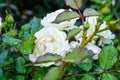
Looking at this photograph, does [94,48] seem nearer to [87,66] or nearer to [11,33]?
[87,66]

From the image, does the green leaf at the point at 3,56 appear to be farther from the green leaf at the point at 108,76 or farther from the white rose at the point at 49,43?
the green leaf at the point at 108,76

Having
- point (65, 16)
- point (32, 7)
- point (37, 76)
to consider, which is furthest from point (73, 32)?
point (32, 7)

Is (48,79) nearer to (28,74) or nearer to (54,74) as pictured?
(54,74)

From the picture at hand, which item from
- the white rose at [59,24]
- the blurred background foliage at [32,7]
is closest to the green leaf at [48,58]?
the white rose at [59,24]

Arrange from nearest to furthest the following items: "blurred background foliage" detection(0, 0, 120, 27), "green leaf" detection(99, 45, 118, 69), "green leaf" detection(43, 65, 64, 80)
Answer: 1. "green leaf" detection(43, 65, 64, 80)
2. "green leaf" detection(99, 45, 118, 69)
3. "blurred background foliage" detection(0, 0, 120, 27)

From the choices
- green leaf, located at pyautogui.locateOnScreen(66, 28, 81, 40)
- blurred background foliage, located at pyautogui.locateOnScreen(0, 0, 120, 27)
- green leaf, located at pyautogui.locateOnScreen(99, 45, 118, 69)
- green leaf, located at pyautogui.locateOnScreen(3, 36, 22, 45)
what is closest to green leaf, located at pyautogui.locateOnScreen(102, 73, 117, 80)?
green leaf, located at pyautogui.locateOnScreen(99, 45, 118, 69)

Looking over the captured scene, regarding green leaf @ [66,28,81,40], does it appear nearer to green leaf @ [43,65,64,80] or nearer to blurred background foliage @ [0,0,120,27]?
green leaf @ [43,65,64,80]

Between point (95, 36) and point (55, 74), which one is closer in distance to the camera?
point (55, 74)
